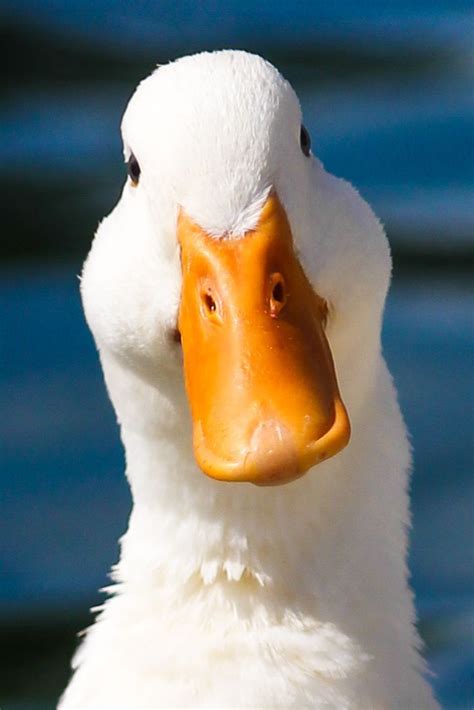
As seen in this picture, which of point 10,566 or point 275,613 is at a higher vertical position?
point 275,613

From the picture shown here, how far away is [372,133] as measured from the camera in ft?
24.7

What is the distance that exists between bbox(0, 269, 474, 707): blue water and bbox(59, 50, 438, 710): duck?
240 cm

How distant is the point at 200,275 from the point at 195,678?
2.44 ft

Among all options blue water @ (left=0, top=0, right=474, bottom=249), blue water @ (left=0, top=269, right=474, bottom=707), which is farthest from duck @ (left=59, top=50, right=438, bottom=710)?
blue water @ (left=0, top=0, right=474, bottom=249)

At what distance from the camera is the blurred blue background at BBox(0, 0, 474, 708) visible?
594 cm

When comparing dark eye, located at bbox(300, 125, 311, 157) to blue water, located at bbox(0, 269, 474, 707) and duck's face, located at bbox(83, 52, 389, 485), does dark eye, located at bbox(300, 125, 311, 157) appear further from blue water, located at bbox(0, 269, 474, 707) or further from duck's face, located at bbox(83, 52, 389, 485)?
blue water, located at bbox(0, 269, 474, 707)

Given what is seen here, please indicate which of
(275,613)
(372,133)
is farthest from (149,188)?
(372,133)

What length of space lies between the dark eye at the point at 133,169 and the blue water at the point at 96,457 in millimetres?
2830

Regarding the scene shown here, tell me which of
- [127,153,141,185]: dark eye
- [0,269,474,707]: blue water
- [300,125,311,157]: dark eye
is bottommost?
[0,269,474,707]: blue water

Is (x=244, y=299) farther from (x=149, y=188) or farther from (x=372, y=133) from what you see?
(x=372, y=133)

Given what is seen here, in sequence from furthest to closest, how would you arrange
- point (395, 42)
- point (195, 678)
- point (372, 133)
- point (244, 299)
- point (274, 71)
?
point (395, 42) < point (372, 133) < point (195, 678) < point (274, 71) < point (244, 299)

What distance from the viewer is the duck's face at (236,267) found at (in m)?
2.67

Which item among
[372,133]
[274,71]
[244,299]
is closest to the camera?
[244,299]

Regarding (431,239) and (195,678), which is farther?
(431,239)
